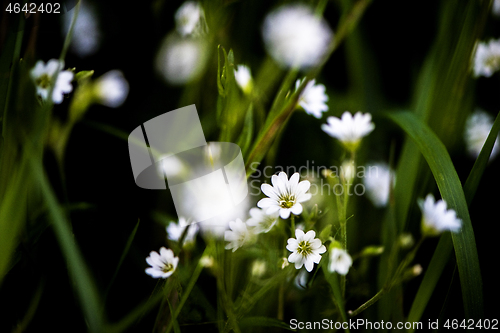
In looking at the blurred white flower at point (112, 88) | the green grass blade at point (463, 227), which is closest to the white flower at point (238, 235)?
the green grass blade at point (463, 227)

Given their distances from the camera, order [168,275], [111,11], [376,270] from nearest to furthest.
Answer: [168,275], [376,270], [111,11]

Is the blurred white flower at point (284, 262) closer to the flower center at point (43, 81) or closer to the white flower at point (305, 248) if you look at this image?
the white flower at point (305, 248)

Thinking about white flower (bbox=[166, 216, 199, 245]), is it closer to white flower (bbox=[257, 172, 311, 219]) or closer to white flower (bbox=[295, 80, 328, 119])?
white flower (bbox=[257, 172, 311, 219])

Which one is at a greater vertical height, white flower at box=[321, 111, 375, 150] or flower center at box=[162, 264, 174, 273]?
white flower at box=[321, 111, 375, 150]

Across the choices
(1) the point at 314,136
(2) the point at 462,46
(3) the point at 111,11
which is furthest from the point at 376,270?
(3) the point at 111,11

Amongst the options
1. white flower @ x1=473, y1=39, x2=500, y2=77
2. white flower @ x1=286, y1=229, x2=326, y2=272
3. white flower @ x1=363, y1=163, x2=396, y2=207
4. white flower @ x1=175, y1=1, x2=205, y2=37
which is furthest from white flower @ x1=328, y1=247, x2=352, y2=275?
white flower @ x1=473, y1=39, x2=500, y2=77

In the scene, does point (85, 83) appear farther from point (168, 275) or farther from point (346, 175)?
point (346, 175)
